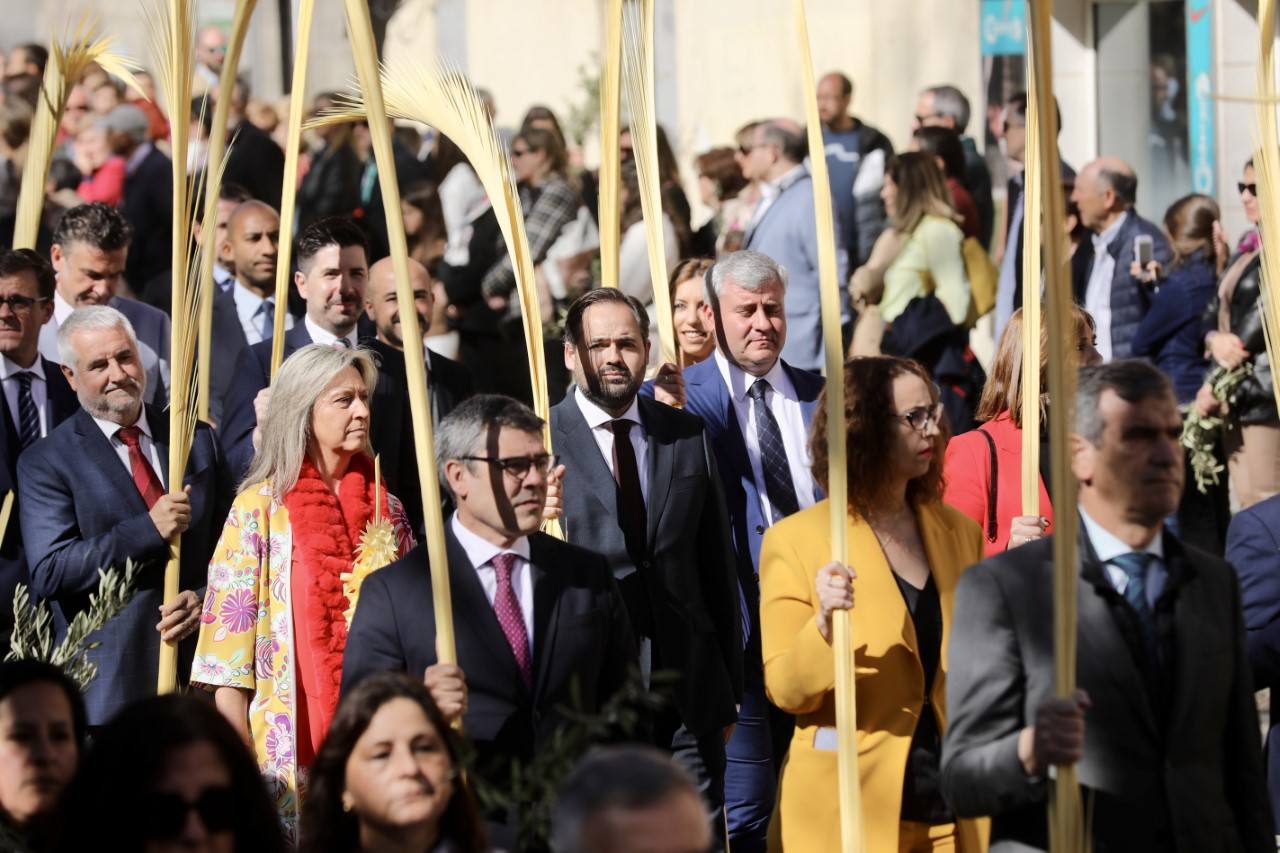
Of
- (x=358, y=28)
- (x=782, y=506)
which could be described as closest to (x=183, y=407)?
(x=358, y=28)

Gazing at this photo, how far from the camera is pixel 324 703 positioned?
5551 mm

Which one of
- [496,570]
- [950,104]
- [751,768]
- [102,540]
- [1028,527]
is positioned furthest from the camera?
[950,104]

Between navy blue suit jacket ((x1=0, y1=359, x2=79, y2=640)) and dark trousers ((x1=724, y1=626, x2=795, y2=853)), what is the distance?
86.6 inches

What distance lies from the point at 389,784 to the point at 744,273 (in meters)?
3.15

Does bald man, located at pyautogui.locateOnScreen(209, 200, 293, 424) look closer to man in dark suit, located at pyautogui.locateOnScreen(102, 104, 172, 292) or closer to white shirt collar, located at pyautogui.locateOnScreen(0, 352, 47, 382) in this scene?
white shirt collar, located at pyautogui.locateOnScreen(0, 352, 47, 382)

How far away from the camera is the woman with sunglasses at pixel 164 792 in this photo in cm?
375

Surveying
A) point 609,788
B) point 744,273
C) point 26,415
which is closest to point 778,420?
point 744,273

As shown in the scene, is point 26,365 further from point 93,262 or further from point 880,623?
point 880,623

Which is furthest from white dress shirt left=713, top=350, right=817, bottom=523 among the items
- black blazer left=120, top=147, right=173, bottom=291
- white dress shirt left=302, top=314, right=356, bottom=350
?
black blazer left=120, top=147, right=173, bottom=291

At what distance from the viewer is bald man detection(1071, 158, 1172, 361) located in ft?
32.4

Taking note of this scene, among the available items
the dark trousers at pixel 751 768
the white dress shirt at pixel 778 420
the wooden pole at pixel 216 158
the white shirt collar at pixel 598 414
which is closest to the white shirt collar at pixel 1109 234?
the white dress shirt at pixel 778 420

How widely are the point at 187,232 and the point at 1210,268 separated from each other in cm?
574

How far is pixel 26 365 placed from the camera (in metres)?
7.09

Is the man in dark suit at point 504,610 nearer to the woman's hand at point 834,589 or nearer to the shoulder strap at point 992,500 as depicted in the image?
the woman's hand at point 834,589
